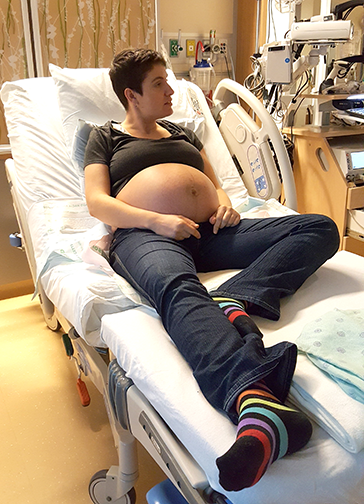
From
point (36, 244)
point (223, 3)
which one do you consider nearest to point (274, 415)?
point (36, 244)

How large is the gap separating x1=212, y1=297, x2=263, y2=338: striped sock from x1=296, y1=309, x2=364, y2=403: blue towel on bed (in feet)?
0.36

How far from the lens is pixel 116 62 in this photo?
1605 millimetres

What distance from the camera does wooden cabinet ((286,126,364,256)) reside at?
237 cm

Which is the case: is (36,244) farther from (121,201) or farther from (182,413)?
(182,413)

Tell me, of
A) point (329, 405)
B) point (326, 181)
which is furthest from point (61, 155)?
point (329, 405)

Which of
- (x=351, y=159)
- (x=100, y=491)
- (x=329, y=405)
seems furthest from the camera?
(x=351, y=159)

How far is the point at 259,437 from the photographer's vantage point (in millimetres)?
742

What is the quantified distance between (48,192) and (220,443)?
127 centimetres

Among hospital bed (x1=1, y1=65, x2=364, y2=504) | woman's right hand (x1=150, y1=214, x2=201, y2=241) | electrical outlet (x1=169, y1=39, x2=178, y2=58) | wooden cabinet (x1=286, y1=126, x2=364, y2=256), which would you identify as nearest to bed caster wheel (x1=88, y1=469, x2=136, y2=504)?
hospital bed (x1=1, y1=65, x2=364, y2=504)

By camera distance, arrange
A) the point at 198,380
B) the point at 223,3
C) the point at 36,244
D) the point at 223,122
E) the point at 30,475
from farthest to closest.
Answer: the point at 223,3, the point at 223,122, the point at 36,244, the point at 30,475, the point at 198,380

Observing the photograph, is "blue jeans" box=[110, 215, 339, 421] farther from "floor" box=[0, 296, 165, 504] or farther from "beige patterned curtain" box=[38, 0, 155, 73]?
"beige patterned curtain" box=[38, 0, 155, 73]

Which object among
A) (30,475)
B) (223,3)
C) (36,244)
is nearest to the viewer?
(30,475)

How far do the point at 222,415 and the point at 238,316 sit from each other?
10.8 inches

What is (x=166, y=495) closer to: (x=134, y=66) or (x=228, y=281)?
(x=228, y=281)
